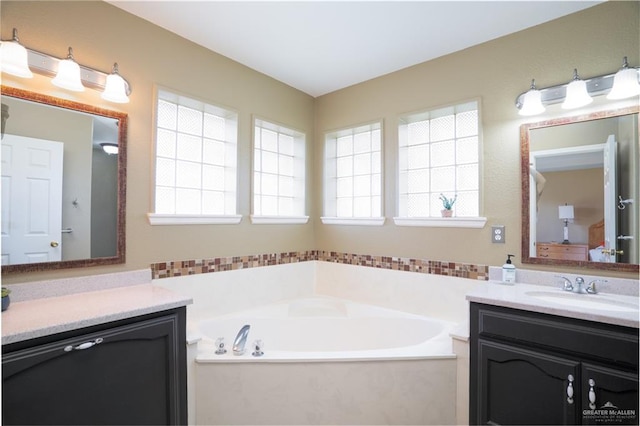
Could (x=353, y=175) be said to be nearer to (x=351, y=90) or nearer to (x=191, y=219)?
(x=351, y=90)

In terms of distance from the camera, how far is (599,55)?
194 centimetres

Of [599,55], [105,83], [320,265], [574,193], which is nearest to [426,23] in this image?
[599,55]

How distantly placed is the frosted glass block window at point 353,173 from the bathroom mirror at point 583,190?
123 cm

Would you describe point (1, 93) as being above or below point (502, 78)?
below

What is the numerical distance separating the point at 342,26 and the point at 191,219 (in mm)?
1703

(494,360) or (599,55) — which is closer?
(494,360)

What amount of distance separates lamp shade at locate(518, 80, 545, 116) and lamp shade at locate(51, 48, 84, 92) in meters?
2.67

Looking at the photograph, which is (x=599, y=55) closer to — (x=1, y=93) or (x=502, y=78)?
(x=502, y=78)

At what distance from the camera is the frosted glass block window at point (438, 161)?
258cm

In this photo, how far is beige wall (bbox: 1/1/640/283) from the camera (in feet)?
6.17

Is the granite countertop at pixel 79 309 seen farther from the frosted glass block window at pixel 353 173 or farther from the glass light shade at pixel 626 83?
the glass light shade at pixel 626 83

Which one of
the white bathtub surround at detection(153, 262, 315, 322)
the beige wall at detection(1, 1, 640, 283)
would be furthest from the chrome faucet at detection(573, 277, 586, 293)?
the white bathtub surround at detection(153, 262, 315, 322)

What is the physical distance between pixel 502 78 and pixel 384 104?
0.93 metres

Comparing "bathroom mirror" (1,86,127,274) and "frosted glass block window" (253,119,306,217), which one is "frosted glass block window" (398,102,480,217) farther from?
"bathroom mirror" (1,86,127,274)
